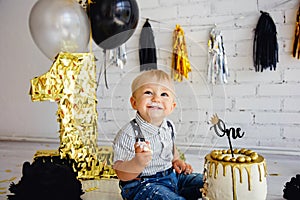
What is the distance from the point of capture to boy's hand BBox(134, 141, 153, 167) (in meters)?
0.74

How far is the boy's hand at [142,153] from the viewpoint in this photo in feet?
2.41

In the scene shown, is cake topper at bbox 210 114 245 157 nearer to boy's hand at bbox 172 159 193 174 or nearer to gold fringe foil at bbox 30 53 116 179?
boy's hand at bbox 172 159 193 174

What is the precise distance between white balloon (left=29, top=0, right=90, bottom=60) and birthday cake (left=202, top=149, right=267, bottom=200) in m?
0.61

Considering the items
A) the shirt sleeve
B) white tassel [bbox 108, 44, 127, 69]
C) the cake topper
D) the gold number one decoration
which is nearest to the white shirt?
the shirt sleeve

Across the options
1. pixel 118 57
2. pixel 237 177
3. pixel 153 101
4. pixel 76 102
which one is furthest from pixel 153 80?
pixel 118 57

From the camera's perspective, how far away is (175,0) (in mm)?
1514

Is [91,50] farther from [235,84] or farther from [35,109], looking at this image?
[35,109]

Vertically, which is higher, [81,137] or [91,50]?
[91,50]

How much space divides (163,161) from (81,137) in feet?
1.24

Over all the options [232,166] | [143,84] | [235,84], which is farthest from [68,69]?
[235,84]

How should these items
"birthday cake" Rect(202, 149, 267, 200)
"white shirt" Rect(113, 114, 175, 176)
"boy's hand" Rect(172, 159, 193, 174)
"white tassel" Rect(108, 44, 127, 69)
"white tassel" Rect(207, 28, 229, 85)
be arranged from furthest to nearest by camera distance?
"white tassel" Rect(207, 28, 229, 85)
"white tassel" Rect(108, 44, 127, 69)
"boy's hand" Rect(172, 159, 193, 174)
"white shirt" Rect(113, 114, 175, 176)
"birthday cake" Rect(202, 149, 267, 200)

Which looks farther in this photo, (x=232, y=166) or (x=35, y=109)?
(x=35, y=109)

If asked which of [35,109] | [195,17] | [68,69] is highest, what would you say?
[195,17]

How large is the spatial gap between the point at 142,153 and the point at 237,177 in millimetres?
198
